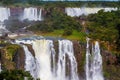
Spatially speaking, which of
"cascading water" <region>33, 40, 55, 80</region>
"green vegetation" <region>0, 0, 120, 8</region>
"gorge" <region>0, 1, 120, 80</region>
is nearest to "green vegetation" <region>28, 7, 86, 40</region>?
"gorge" <region>0, 1, 120, 80</region>

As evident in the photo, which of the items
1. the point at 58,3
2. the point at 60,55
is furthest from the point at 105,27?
the point at 58,3

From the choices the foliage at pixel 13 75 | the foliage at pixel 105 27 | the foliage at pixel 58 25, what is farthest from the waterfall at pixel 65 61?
the foliage at pixel 13 75

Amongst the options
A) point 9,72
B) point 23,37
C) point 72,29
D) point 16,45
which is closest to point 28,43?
point 16,45

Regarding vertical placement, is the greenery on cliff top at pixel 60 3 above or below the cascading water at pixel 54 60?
above

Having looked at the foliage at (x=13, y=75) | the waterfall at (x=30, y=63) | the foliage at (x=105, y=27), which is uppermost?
the foliage at (x=105, y=27)

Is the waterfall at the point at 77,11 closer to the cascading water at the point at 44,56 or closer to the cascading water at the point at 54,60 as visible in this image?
the cascading water at the point at 54,60

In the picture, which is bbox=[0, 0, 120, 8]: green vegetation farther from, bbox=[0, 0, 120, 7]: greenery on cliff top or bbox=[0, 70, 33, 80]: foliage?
bbox=[0, 70, 33, 80]: foliage

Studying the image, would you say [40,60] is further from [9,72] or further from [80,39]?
[9,72]
